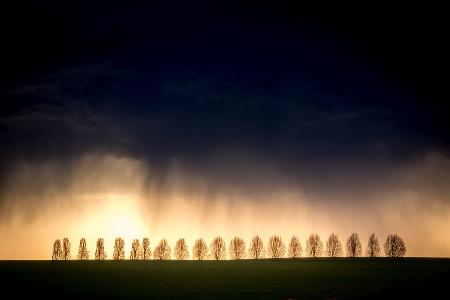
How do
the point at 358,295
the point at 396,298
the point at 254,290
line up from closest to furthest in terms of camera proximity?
the point at 396,298
the point at 358,295
the point at 254,290

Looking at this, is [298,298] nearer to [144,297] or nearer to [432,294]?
[432,294]

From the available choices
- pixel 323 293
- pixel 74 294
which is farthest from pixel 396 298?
pixel 74 294

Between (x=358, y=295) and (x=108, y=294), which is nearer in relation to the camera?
(x=358, y=295)

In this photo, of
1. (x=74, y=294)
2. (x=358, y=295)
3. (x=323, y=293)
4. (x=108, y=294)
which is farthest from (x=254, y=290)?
(x=74, y=294)

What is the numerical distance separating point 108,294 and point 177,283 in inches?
631

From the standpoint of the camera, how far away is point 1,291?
5638 cm

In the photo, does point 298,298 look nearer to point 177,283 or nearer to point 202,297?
point 202,297

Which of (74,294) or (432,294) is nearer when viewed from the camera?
(432,294)

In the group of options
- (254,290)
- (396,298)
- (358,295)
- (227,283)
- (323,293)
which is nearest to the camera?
(396,298)

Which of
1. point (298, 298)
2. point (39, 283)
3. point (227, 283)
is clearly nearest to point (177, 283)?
point (227, 283)

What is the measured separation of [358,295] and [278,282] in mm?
20110

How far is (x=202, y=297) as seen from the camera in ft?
166

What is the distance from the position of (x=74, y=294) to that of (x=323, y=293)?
29.3 metres

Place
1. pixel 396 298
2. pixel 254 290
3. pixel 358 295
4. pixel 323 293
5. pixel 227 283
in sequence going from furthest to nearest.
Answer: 1. pixel 227 283
2. pixel 254 290
3. pixel 323 293
4. pixel 358 295
5. pixel 396 298
